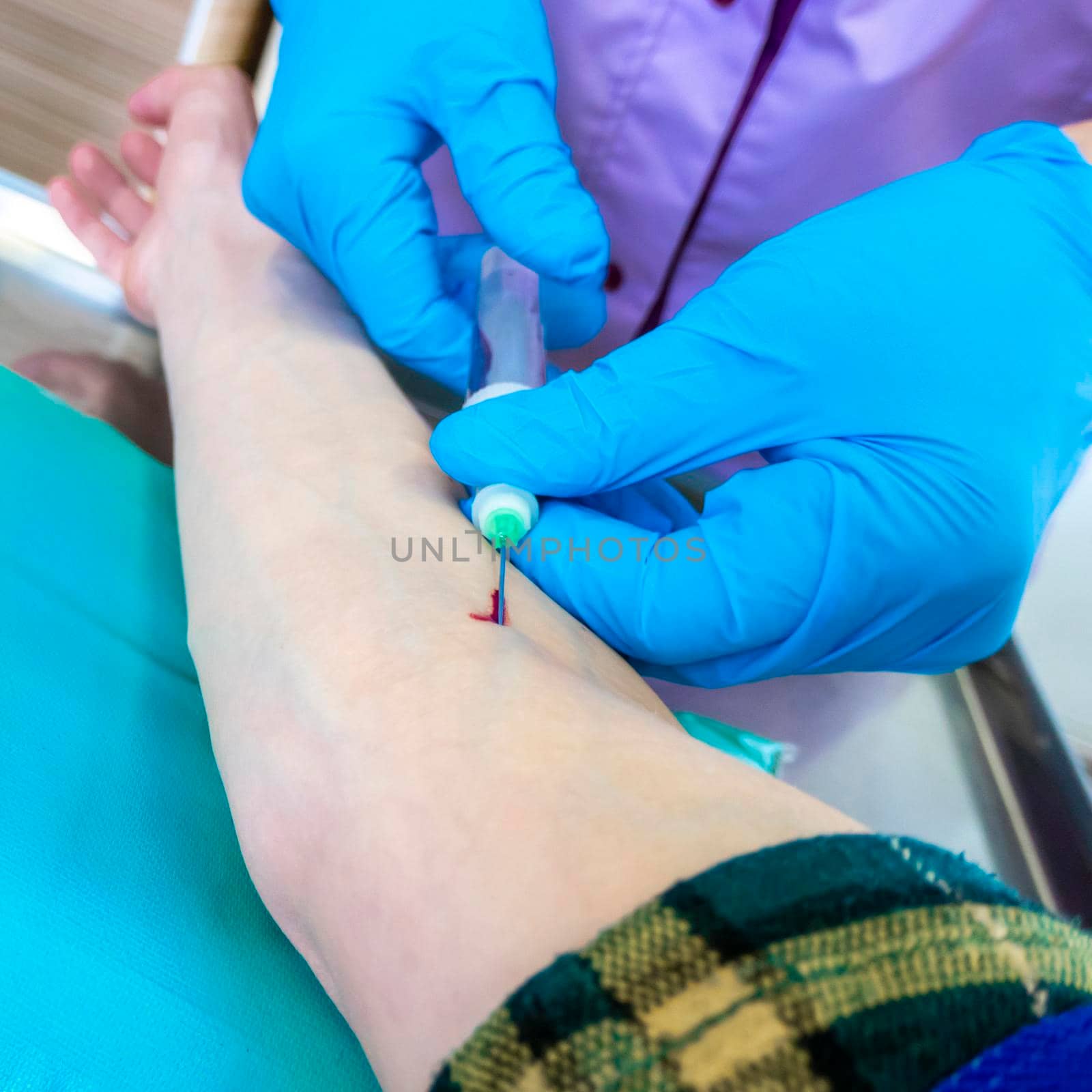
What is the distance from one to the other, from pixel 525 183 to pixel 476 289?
16 cm

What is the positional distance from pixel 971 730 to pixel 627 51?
0.88 m

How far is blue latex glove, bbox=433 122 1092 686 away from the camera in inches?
26.8

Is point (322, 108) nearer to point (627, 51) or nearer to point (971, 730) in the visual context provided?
point (627, 51)

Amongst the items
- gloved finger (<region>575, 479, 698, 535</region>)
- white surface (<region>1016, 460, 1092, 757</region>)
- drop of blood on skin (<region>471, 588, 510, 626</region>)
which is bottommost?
white surface (<region>1016, 460, 1092, 757</region>)

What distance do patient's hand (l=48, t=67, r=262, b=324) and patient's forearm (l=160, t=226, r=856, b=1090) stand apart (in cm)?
24

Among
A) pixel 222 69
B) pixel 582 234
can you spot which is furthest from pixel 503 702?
pixel 222 69

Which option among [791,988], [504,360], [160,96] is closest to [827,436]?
[504,360]

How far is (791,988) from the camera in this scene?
0.27 metres

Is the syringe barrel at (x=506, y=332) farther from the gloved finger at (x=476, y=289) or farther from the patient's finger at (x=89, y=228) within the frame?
the patient's finger at (x=89, y=228)

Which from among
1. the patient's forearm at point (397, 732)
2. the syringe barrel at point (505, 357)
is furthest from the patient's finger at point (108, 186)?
the syringe barrel at point (505, 357)

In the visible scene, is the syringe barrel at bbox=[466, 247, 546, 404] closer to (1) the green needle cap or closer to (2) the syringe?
(2) the syringe

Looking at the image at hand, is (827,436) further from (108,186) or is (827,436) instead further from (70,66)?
(70,66)

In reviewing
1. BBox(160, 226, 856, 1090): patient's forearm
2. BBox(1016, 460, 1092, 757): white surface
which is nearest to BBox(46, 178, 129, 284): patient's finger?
BBox(160, 226, 856, 1090): patient's forearm

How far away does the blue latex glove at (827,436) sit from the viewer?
681 millimetres
